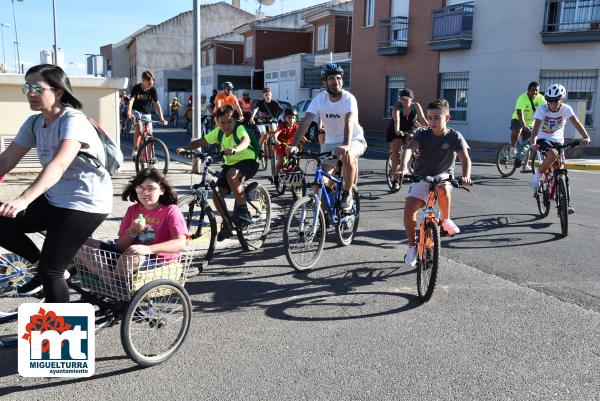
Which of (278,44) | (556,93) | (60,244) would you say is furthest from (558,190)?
(278,44)

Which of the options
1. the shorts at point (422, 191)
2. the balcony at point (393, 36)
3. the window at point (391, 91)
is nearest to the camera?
the shorts at point (422, 191)

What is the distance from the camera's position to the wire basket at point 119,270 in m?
3.57

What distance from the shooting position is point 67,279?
3.73 meters

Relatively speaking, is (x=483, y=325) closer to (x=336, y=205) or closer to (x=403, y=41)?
(x=336, y=205)

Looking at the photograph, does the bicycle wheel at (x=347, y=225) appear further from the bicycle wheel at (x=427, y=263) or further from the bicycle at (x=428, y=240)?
the bicycle wheel at (x=427, y=263)

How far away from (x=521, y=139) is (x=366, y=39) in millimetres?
18182

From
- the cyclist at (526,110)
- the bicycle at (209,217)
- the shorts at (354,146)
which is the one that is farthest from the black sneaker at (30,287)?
the cyclist at (526,110)

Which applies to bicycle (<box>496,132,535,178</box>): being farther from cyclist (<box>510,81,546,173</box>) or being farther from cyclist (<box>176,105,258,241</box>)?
cyclist (<box>176,105,258,241</box>)

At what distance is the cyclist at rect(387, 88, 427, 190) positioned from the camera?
10531 mm

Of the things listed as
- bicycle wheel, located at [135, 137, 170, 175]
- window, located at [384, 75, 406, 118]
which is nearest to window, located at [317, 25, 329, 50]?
window, located at [384, 75, 406, 118]

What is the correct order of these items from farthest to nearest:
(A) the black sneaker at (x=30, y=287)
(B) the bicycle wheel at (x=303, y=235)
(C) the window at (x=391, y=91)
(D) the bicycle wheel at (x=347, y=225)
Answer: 1. (C) the window at (x=391, y=91)
2. (D) the bicycle wheel at (x=347, y=225)
3. (B) the bicycle wheel at (x=303, y=235)
4. (A) the black sneaker at (x=30, y=287)

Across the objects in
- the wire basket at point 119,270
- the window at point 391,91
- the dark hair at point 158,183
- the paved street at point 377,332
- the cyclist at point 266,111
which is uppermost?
the window at point 391,91

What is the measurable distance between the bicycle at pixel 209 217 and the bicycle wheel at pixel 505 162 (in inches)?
309

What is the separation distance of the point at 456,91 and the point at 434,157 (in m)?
19.8
